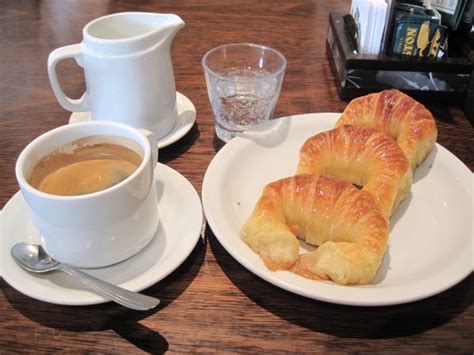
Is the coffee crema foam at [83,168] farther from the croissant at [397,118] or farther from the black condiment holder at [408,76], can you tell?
the black condiment holder at [408,76]

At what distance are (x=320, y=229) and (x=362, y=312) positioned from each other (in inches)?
4.9

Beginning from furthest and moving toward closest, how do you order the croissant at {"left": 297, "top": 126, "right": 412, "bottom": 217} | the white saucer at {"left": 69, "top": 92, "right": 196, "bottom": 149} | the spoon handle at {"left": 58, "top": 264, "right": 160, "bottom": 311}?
the white saucer at {"left": 69, "top": 92, "right": 196, "bottom": 149}
the croissant at {"left": 297, "top": 126, "right": 412, "bottom": 217}
the spoon handle at {"left": 58, "top": 264, "right": 160, "bottom": 311}

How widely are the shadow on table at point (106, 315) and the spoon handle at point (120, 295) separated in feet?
0.13

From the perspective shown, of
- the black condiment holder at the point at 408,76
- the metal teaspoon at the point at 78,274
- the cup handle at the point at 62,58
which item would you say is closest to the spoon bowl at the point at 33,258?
the metal teaspoon at the point at 78,274

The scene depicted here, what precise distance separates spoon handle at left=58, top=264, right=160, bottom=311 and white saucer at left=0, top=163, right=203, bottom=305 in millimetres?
13

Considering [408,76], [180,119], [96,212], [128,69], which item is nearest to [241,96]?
[180,119]

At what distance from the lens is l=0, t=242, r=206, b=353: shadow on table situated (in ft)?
1.85

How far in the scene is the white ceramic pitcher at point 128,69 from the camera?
0.79 meters

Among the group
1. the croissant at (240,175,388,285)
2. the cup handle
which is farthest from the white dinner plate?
the cup handle

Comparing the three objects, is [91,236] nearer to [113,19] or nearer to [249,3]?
[113,19]

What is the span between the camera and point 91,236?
577 mm

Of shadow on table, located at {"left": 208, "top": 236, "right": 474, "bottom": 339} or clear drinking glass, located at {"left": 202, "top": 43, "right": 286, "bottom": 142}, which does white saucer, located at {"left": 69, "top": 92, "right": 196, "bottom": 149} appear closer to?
clear drinking glass, located at {"left": 202, "top": 43, "right": 286, "bottom": 142}

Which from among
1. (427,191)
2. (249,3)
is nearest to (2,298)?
(427,191)

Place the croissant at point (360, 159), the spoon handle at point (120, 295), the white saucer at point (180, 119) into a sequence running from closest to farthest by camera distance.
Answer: the spoon handle at point (120, 295)
the croissant at point (360, 159)
the white saucer at point (180, 119)
